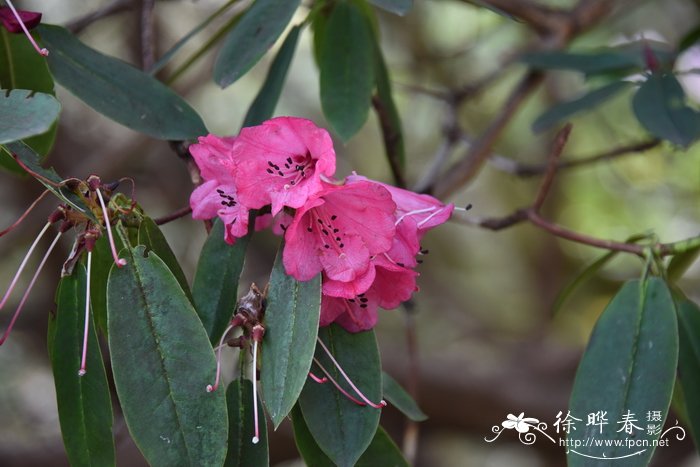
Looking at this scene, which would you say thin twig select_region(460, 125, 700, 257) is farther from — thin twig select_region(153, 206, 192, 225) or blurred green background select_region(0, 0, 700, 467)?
blurred green background select_region(0, 0, 700, 467)

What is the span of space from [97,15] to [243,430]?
0.84m

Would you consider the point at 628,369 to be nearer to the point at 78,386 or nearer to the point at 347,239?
the point at 347,239

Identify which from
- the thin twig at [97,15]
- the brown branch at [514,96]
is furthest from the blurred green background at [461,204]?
the thin twig at [97,15]

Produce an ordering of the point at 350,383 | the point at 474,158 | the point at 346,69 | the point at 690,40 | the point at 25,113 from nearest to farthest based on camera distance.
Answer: the point at 25,113
the point at 350,383
the point at 346,69
the point at 690,40
the point at 474,158

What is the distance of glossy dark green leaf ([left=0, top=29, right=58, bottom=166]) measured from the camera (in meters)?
1.01

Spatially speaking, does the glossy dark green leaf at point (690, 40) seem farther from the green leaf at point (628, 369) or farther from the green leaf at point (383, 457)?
the green leaf at point (383, 457)

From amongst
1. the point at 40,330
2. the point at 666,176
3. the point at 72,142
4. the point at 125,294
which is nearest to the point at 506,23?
the point at 666,176

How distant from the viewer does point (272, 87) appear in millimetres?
1062

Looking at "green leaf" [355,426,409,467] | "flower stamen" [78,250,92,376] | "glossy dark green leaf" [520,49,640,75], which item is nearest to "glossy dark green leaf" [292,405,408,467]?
"green leaf" [355,426,409,467]

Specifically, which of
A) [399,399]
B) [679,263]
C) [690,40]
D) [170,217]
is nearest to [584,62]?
[690,40]

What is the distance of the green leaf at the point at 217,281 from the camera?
2.80ft

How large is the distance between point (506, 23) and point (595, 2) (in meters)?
0.89

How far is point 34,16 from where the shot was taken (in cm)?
95

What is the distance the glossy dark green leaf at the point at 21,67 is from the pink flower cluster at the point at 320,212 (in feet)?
0.96
